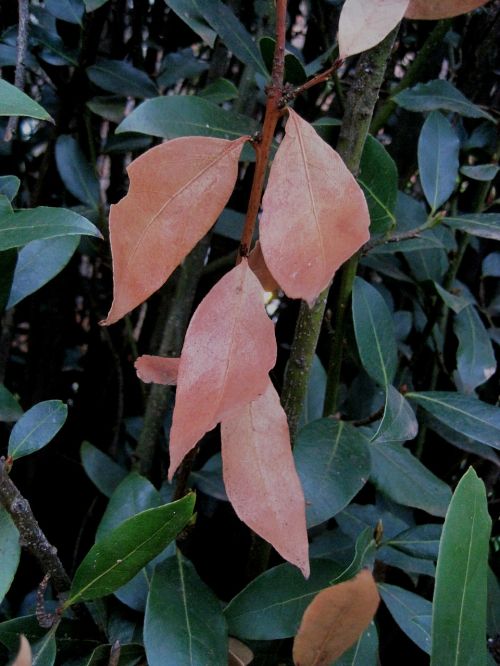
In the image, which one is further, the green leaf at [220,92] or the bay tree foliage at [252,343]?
the green leaf at [220,92]

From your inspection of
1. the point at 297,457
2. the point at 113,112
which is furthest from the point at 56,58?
the point at 297,457

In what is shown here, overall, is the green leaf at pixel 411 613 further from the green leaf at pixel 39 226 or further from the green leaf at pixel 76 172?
the green leaf at pixel 76 172

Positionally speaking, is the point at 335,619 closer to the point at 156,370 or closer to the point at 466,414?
the point at 156,370

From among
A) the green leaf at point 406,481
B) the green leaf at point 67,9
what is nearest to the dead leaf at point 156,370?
the green leaf at point 406,481

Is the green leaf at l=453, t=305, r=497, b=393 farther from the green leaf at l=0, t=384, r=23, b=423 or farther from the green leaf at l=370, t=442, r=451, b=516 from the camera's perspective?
the green leaf at l=0, t=384, r=23, b=423


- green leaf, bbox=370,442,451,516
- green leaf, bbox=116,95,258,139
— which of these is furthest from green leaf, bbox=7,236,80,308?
green leaf, bbox=370,442,451,516

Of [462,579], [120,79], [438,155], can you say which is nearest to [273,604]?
[462,579]

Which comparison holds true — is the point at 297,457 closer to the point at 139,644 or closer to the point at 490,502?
the point at 139,644

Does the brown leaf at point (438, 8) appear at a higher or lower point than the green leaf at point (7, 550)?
higher
